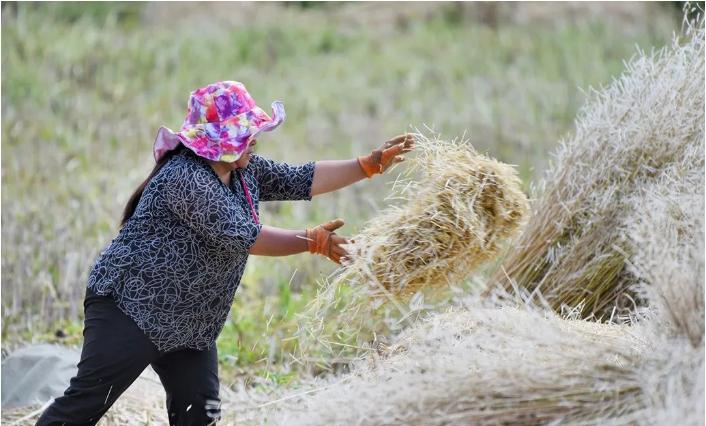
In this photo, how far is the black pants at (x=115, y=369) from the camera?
10.4ft

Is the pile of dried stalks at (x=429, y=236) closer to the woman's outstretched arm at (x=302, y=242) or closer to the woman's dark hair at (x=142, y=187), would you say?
the woman's outstretched arm at (x=302, y=242)

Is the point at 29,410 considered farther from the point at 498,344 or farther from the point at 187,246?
the point at 498,344

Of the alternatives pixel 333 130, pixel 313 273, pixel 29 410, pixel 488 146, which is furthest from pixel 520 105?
pixel 29 410

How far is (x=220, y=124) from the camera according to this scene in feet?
10.2

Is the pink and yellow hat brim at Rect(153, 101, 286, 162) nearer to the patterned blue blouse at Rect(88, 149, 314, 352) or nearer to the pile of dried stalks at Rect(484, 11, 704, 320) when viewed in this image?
the patterned blue blouse at Rect(88, 149, 314, 352)

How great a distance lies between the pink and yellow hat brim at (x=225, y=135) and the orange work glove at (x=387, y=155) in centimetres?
40

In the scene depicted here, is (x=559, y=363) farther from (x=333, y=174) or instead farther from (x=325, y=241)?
(x=333, y=174)

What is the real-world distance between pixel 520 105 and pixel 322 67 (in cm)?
182

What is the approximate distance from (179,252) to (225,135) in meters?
0.37

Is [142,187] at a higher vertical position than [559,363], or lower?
higher

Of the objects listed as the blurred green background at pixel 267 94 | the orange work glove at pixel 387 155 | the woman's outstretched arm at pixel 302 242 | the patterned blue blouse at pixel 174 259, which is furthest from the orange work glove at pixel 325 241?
the blurred green background at pixel 267 94

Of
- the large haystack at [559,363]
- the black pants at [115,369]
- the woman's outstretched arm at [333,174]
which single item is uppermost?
the woman's outstretched arm at [333,174]

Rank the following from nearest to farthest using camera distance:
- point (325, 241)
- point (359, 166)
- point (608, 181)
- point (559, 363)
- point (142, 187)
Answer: point (559, 363) < point (325, 241) < point (142, 187) < point (359, 166) < point (608, 181)

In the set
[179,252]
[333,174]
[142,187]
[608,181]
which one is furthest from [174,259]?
[608,181]
